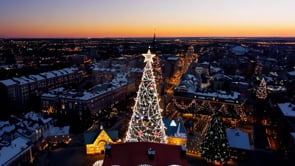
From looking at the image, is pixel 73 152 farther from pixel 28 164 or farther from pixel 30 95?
pixel 30 95

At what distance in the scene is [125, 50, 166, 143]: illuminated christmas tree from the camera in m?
25.0

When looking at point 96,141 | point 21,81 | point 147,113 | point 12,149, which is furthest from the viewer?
point 21,81

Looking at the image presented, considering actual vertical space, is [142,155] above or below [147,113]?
below

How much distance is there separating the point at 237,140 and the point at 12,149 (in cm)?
2698

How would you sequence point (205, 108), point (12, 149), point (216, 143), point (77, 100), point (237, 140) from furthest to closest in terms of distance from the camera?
1. point (77, 100)
2. point (205, 108)
3. point (237, 140)
4. point (216, 143)
5. point (12, 149)

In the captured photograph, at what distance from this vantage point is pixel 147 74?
24875mm

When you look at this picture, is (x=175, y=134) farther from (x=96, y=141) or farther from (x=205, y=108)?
(x=205, y=108)

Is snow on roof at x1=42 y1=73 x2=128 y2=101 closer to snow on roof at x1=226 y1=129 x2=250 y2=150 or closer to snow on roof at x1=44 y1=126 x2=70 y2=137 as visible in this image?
snow on roof at x1=44 y1=126 x2=70 y2=137

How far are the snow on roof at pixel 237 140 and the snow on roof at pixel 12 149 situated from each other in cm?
2505

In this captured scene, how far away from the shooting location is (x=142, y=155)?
67.4 ft

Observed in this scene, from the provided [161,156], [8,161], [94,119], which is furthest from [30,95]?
[161,156]

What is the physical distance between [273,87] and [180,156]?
5367 centimetres

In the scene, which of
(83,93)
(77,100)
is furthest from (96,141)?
(83,93)

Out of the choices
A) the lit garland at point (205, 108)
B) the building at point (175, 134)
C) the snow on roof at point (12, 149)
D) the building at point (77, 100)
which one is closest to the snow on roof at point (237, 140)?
the building at point (175, 134)
